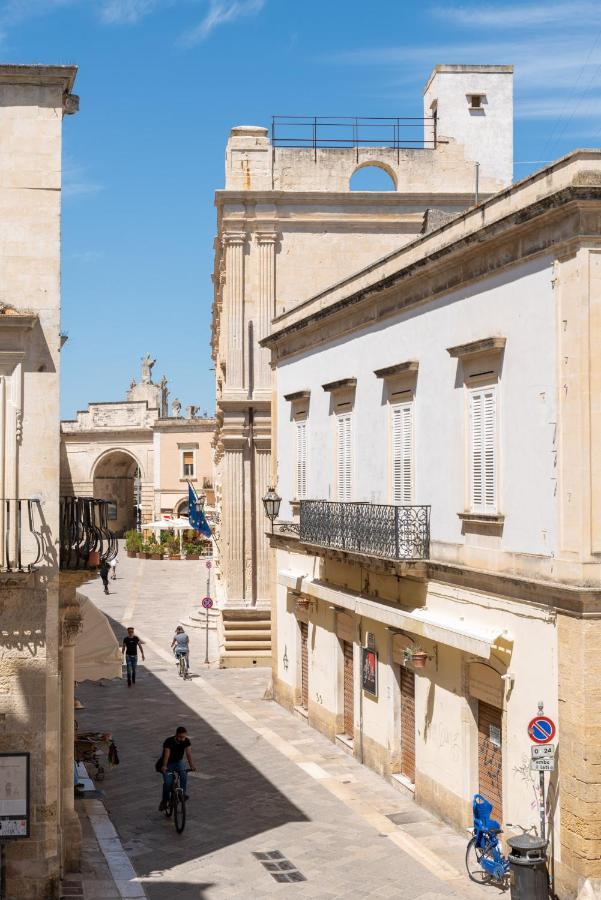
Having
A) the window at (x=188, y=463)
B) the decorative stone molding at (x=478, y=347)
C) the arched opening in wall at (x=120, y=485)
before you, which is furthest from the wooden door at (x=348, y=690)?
the arched opening in wall at (x=120, y=485)

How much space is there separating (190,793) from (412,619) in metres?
4.65

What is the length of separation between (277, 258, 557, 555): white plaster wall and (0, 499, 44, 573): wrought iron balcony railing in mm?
5617

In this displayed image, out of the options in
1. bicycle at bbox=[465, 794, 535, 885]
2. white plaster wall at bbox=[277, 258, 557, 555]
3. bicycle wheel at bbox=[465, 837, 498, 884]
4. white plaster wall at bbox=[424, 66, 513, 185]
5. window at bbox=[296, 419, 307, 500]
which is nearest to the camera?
white plaster wall at bbox=[277, 258, 557, 555]

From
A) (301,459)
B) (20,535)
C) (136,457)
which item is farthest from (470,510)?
(136,457)

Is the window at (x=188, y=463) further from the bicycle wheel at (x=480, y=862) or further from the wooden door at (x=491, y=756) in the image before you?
the bicycle wheel at (x=480, y=862)

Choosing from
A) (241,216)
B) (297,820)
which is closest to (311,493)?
(297,820)

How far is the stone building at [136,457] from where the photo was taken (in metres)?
67.3

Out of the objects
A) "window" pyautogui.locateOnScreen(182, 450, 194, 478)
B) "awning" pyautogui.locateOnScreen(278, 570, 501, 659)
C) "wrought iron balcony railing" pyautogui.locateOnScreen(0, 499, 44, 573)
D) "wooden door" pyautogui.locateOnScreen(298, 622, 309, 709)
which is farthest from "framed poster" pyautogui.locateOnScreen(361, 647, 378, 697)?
"window" pyautogui.locateOnScreen(182, 450, 194, 478)

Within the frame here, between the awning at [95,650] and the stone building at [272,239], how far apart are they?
12.3 meters

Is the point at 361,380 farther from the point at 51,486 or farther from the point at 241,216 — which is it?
the point at 241,216

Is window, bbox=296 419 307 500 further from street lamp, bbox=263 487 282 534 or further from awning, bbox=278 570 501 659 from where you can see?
awning, bbox=278 570 501 659

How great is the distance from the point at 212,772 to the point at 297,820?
129 inches

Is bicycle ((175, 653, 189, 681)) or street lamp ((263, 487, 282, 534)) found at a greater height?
street lamp ((263, 487, 282, 534))

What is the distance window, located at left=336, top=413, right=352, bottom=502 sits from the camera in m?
20.0
